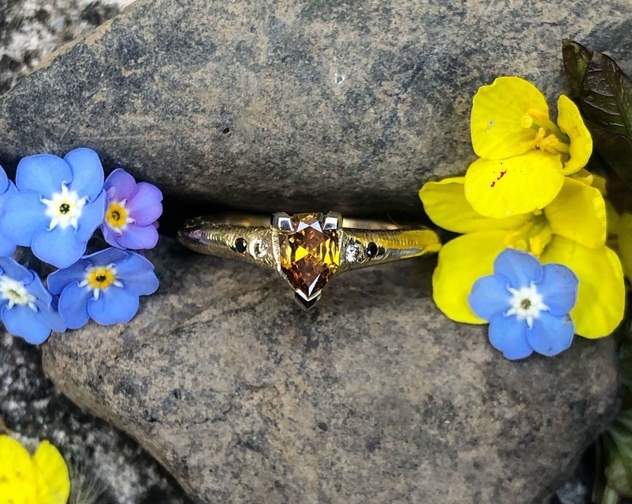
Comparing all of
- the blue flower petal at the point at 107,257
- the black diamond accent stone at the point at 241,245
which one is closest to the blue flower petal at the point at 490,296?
the black diamond accent stone at the point at 241,245

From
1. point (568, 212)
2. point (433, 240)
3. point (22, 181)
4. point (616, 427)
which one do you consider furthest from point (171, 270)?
point (616, 427)

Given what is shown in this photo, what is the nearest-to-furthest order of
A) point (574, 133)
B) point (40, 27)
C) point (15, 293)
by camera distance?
point (574, 133)
point (15, 293)
point (40, 27)

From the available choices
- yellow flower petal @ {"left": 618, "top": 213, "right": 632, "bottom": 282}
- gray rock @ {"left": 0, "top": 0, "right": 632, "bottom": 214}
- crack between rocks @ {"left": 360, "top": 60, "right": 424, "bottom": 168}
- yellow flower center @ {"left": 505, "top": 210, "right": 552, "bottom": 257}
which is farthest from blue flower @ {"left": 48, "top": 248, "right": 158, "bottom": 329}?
yellow flower petal @ {"left": 618, "top": 213, "right": 632, "bottom": 282}

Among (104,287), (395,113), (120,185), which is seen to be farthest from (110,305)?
(395,113)

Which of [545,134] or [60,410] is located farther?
[60,410]

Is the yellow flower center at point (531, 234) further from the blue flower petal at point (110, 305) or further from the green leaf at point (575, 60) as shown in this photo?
the blue flower petal at point (110, 305)

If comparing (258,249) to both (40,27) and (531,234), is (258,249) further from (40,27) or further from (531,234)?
(40,27)

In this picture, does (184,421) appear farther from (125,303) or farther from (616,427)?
(616,427)
